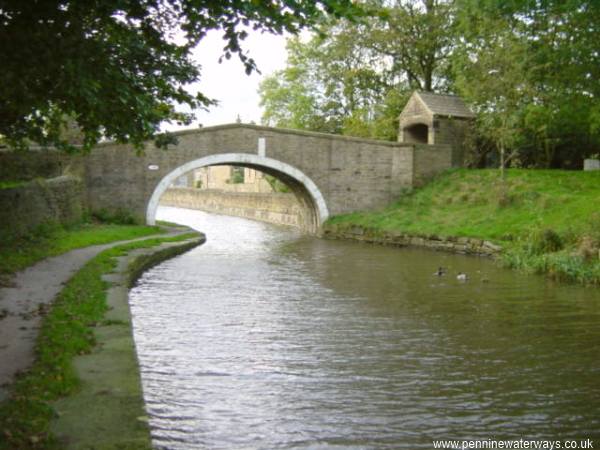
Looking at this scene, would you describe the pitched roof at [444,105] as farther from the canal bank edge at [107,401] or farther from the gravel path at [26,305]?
the canal bank edge at [107,401]

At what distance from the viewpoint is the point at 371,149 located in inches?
998

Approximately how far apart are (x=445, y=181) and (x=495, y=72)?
17.5 feet

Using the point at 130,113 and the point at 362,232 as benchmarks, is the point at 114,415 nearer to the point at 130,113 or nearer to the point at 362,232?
Result: the point at 130,113

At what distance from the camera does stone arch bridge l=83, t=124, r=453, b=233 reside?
22016 mm

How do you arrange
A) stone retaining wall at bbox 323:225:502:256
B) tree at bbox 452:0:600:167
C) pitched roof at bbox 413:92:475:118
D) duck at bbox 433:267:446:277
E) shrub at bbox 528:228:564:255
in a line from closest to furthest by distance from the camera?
duck at bbox 433:267:446:277
shrub at bbox 528:228:564:255
stone retaining wall at bbox 323:225:502:256
tree at bbox 452:0:600:167
pitched roof at bbox 413:92:475:118

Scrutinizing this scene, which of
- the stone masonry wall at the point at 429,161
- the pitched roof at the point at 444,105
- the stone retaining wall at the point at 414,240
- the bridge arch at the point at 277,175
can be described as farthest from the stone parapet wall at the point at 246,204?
the pitched roof at the point at 444,105

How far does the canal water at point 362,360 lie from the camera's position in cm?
501

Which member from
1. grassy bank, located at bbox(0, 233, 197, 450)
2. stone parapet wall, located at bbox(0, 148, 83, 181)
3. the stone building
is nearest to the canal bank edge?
grassy bank, located at bbox(0, 233, 197, 450)

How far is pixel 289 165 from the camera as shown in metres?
24.2

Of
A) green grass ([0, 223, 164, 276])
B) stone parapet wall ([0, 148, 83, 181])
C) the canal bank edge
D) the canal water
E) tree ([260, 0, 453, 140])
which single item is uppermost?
tree ([260, 0, 453, 140])

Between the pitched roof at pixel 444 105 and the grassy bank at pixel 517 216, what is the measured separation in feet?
8.34

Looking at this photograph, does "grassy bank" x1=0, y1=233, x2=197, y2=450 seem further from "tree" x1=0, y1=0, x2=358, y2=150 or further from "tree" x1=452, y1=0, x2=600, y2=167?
"tree" x1=452, y1=0, x2=600, y2=167

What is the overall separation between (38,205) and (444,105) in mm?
17141

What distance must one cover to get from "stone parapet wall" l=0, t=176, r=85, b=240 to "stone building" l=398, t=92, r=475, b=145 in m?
13.6
